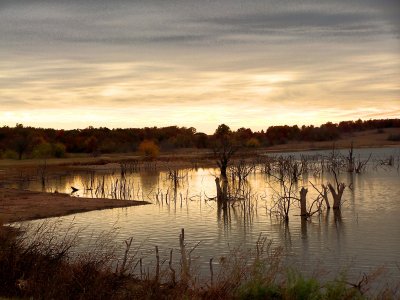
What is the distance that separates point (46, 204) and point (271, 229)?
1592cm

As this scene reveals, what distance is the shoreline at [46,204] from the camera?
101 ft

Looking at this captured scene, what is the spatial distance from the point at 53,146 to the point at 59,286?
89.8 meters

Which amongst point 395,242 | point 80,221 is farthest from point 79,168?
A: point 395,242

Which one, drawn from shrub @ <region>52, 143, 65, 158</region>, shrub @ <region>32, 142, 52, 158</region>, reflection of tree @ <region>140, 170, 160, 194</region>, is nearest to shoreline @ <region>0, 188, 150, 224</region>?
reflection of tree @ <region>140, 170, 160, 194</region>

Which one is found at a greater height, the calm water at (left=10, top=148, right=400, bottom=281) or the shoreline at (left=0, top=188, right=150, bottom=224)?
the shoreline at (left=0, top=188, right=150, bottom=224)

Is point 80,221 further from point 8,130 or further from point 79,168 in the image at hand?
point 8,130

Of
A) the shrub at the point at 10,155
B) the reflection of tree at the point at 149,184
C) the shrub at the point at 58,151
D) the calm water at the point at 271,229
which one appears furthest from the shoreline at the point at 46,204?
the shrub at the point at 58,151

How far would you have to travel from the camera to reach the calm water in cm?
1877

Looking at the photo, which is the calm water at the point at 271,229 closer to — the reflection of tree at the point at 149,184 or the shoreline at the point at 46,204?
the shoreline at the point at 46,204

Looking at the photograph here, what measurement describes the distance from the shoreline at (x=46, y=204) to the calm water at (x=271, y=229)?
4.31 ft

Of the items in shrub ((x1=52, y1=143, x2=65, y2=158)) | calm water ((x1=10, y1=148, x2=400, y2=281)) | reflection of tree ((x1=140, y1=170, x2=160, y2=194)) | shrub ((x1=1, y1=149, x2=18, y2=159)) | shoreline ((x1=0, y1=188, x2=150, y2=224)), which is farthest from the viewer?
shrub ((x1=52, y1=143, x2=65, y2=158))

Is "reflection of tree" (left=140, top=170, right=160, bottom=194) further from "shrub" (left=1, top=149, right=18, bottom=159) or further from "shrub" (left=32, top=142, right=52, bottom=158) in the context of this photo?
"shrub" (left=1, top=149, right=18, bottom=159)

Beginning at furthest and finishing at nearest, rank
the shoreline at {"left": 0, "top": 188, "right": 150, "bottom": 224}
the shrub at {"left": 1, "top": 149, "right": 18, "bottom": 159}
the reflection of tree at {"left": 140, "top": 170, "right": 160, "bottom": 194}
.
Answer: the shrub at {"left": 1, "top": 149, "right": 18, "bottom": 159}, the reflection of tree at {"left": 140, "top": 170, "right": 160, "bottom": 194}, the shoreline at {"left": 0, "top": 188, "right": 150, "bottom": 224}

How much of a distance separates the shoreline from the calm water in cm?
131
